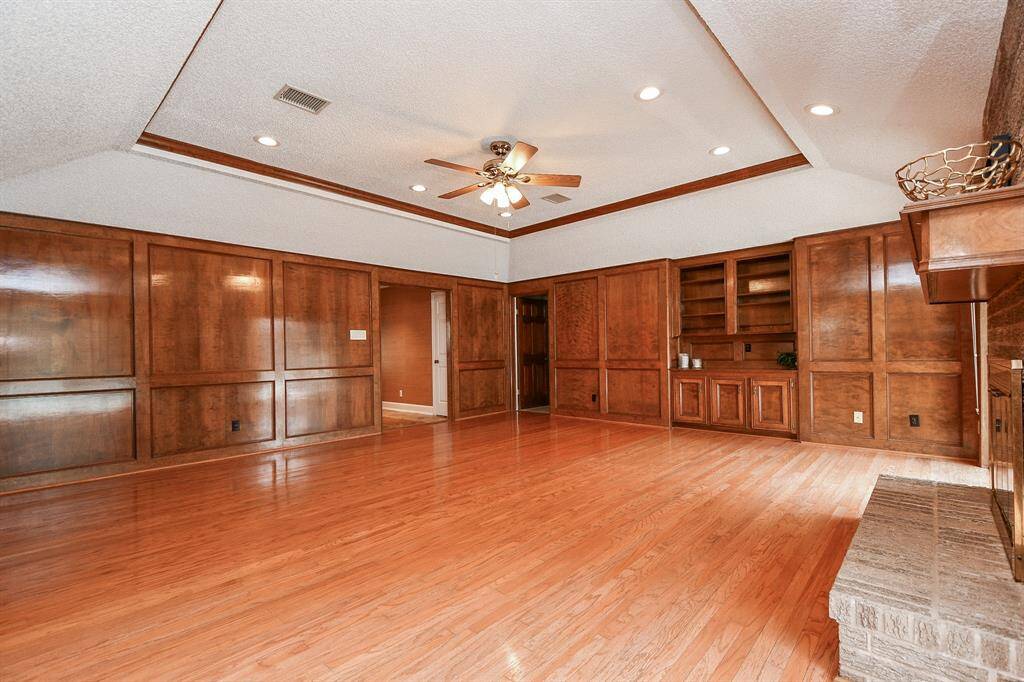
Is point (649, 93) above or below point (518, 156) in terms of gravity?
above

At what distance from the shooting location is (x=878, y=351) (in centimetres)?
493

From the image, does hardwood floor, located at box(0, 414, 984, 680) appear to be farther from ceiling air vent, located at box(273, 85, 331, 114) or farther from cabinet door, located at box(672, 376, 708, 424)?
ceiling air vent, located at box(273, 85, 331, 114)

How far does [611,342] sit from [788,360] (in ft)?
7.79

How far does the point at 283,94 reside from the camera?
357 centimetres

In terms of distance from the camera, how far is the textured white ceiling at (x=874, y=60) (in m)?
2.26

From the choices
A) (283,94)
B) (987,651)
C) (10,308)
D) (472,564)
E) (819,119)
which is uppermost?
(283,94)

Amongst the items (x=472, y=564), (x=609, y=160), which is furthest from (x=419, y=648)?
(x=609, y=160)

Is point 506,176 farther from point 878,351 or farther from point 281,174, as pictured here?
point 878,351

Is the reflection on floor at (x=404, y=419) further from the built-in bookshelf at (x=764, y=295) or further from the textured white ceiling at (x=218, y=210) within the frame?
the built-in bookshelf at (x=764, y=295)

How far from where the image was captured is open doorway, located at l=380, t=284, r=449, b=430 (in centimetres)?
828

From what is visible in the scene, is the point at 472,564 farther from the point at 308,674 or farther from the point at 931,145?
the point at 931,145

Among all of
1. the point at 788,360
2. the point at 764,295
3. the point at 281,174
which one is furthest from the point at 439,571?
the point at 764,295

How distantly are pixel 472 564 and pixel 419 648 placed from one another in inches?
27.7

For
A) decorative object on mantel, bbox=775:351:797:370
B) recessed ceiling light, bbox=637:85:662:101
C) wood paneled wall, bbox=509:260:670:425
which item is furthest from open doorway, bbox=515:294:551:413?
recessed ceiling light, bbox=637:85:662:101
